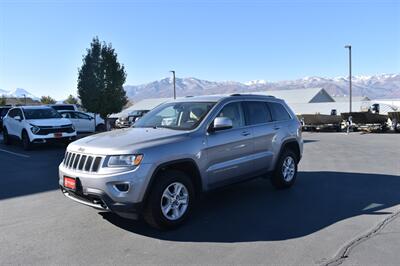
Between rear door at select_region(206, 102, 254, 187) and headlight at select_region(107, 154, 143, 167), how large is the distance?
120 cm

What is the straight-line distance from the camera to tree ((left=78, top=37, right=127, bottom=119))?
23297mm

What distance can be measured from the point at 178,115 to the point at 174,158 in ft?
4.09

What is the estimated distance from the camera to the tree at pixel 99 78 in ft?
76.4

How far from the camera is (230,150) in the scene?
235 inches

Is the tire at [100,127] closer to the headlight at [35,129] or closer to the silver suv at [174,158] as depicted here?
the headlight at [35,129]

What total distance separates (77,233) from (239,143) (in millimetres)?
2755


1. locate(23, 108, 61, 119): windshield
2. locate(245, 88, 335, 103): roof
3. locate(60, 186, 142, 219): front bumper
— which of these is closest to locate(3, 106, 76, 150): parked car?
locate(23, 108, 61, 119): windshield

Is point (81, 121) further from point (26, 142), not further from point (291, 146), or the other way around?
point (291, 146)

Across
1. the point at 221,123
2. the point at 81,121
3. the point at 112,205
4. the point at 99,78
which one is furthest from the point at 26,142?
the point at 221,123

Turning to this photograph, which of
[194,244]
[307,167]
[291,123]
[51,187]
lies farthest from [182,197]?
[307,167]

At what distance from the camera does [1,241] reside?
4.97 metres

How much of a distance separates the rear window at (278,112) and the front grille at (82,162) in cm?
363

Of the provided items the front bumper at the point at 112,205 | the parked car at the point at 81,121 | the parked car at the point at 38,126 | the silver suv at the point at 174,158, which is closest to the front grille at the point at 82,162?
the silver suv at the point at 174,158

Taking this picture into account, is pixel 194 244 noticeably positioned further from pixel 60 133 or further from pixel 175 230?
pixel 60 133
